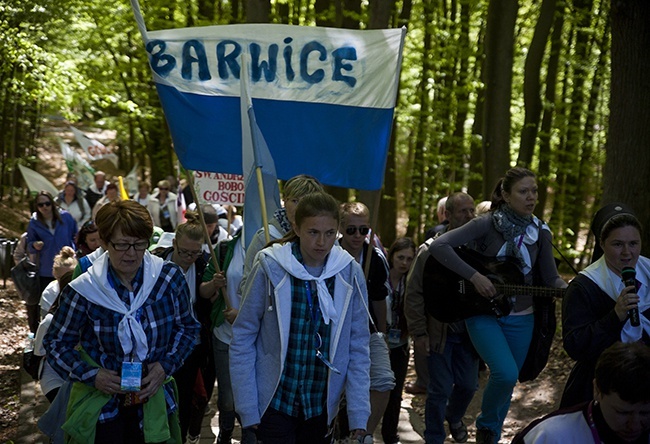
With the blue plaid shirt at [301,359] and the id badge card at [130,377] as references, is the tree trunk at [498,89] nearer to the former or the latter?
the blue plaid shirt at [301,359]

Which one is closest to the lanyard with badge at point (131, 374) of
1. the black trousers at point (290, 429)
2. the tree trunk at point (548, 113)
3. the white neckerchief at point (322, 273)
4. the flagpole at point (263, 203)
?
the black trousers at point (290, 429)

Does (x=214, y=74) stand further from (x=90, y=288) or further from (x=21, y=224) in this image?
(x=21, y=224)

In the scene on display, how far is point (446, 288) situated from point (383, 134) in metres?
1.29

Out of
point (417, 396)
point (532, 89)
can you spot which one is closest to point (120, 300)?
point (417, 396)

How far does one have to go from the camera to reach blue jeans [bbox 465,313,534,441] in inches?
279

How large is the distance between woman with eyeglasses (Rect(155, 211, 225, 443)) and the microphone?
3218mm

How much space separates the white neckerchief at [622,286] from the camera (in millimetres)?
5059

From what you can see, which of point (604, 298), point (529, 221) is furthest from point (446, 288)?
point (604, 298)

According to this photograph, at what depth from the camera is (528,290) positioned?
23.0ft

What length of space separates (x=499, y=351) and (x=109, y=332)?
320cm

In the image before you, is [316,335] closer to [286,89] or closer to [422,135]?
[286,89]

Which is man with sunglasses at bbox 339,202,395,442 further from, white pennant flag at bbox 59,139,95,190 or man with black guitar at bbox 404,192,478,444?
white pennant flag at bbox 59,139,95,190

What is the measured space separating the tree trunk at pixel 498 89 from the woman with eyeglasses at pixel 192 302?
639 centimetres

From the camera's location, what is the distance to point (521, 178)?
7.04m
